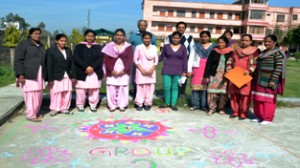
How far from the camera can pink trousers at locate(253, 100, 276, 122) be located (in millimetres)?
5508

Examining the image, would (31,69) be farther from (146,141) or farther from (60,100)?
(146,141)

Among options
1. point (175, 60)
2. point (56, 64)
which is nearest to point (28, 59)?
point (56, 64)

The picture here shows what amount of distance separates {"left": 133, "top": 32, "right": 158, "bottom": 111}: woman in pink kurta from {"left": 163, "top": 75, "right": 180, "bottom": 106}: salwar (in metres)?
0.31

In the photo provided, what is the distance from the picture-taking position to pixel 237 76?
5699mm

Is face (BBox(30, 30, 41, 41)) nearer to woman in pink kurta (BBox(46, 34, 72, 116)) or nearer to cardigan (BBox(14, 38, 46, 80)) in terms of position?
cardigan (BBox(14, 38, 46, 80))

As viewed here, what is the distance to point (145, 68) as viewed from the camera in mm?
6176

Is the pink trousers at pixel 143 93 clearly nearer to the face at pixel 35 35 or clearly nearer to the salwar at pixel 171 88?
the salwar at pixel 171 88

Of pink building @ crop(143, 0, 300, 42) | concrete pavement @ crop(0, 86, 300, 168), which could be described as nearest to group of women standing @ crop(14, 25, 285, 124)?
concrete pavement @ crop(0, 86, 300, 168)

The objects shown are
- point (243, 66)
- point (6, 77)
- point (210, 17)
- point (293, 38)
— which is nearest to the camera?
point (243, 66)

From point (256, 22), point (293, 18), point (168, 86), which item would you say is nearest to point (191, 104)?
point (168, 86)

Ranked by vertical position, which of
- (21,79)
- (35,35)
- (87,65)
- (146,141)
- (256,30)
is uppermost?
(256,30)

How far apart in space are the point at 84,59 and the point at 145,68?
1279mm

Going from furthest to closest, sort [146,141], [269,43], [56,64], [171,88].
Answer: [171,88]
[56,64]
[269,43]
[146,141]

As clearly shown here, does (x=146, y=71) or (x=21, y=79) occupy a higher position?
(x=146, y=71)
